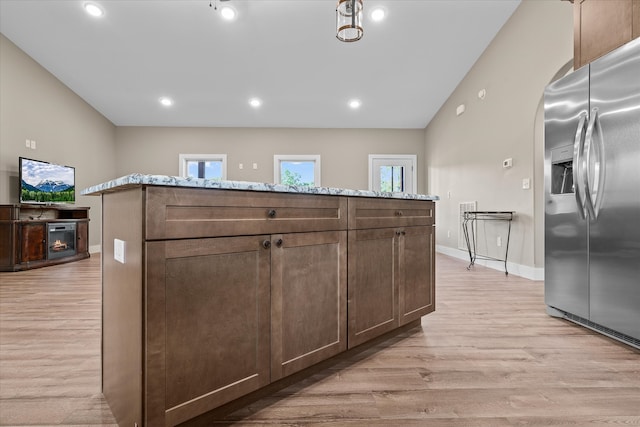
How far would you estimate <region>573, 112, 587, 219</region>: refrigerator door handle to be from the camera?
203cm

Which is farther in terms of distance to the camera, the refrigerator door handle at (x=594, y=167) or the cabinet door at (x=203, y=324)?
the refrigerator door handle at (x=594, y=167)

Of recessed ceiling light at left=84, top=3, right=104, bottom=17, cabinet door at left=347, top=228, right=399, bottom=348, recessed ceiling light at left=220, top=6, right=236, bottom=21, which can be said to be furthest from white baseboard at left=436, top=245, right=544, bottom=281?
recessed ceiling light at left=84, top=3, right=104, bottom=17

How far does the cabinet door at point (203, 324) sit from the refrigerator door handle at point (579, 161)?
2.05 m

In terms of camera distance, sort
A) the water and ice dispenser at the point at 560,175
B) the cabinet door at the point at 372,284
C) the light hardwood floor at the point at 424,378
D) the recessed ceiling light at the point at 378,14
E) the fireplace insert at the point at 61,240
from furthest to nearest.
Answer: the fireplace insert at the point at 61,240
the recessed ceiling light at the point at 378,14
the water and ice dispenser at the point at 560,175
the cabinet door at the point at 372,284
the light hardwood floor at the point at 424,378

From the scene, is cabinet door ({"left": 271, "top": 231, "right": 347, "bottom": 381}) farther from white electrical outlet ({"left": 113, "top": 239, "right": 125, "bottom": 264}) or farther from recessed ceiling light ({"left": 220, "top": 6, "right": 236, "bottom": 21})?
recessed ceiling light ({"left": 220, "top": 6, "right": 236, "bottom": 21})

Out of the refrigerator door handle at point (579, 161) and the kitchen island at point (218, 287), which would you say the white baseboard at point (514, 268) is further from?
the kitchen island at point (218, 287)

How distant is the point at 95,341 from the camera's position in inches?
74.8

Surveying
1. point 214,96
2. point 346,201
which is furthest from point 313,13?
point 346,201

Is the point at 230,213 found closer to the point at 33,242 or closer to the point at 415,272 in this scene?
the point at 415,272

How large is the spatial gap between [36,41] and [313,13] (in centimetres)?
373

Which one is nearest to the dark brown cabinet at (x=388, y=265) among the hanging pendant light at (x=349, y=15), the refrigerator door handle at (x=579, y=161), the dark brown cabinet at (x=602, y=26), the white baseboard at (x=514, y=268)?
the refrigerator door handle at (x=579, y=161)

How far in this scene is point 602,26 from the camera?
2.07 m

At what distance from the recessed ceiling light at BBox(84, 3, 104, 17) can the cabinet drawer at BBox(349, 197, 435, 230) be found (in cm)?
416

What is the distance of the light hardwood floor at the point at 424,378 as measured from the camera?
46.9 inches
